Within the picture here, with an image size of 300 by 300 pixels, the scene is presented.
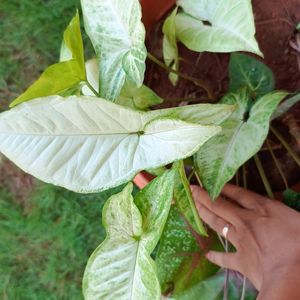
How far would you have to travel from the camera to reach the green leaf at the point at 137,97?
77 cm

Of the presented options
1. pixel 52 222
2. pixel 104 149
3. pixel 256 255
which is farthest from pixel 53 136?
pixel 52 222

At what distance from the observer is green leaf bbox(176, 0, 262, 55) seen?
643 mm

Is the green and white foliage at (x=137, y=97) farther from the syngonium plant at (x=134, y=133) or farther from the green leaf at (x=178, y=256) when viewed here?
the green leaf at (x=178, y=256)

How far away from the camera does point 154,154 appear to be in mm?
608

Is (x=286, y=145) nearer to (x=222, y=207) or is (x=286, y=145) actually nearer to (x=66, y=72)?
(x=222, y=207)

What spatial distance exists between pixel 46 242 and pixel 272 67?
657mm

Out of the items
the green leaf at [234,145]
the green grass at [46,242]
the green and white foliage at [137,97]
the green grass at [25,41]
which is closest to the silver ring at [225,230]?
the green leaf at [234,145]

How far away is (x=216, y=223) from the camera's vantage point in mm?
847

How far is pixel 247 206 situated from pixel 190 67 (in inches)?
11.9

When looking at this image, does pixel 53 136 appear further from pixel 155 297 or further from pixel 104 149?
pixel 155 297

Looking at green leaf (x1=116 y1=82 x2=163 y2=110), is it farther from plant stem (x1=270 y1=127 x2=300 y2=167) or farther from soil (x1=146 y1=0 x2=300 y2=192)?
plant stem (x1=270 y1=127 x2=300 y2=167)

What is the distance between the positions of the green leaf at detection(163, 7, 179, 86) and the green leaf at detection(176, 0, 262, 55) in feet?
0.05

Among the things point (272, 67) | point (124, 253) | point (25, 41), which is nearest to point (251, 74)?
point (272, 67)

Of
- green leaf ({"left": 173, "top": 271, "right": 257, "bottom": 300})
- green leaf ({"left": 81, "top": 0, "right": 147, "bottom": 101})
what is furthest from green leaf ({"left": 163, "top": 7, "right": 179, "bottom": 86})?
green leaf ({"left": 173, "top": 271, "right": 257, "bottom": 300})
